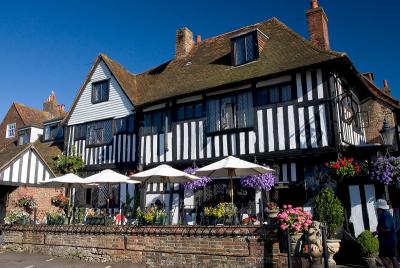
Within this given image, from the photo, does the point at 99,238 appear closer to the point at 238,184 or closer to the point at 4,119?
the point at 238,184

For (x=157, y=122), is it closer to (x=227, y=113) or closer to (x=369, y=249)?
(x=227, y=113)

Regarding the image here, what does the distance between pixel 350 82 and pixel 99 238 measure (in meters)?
10.4

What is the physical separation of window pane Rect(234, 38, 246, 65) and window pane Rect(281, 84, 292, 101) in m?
2.48

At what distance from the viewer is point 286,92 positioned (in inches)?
468

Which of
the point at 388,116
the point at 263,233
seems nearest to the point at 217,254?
the point at 263,233

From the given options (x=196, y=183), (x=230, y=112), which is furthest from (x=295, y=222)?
(x=230, y=112)

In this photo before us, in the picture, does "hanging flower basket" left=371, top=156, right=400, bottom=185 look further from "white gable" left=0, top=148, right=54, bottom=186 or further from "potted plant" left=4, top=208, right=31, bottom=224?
"white gable" left=0, top=148, right=54, bottom=186

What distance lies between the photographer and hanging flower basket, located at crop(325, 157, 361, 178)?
32.9ft

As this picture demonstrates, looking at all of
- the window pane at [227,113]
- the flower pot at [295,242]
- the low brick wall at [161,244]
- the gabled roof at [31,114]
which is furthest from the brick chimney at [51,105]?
the flower pot at [295,242]

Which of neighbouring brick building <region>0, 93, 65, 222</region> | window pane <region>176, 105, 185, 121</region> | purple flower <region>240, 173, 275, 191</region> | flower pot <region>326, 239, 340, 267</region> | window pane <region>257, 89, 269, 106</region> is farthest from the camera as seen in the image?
neighbouring brick building <region>0, 93, 65, 222</region>

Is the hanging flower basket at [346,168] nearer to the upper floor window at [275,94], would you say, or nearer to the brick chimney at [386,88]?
the upper floor window at [275,94]

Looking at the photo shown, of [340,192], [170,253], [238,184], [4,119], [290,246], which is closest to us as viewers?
[290,246]

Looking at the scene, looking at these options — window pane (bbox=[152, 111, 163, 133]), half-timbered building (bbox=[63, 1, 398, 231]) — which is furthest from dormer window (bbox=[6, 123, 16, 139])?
window pane (bbox=[152, 111, 163, 133])

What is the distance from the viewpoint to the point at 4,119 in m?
28.1
